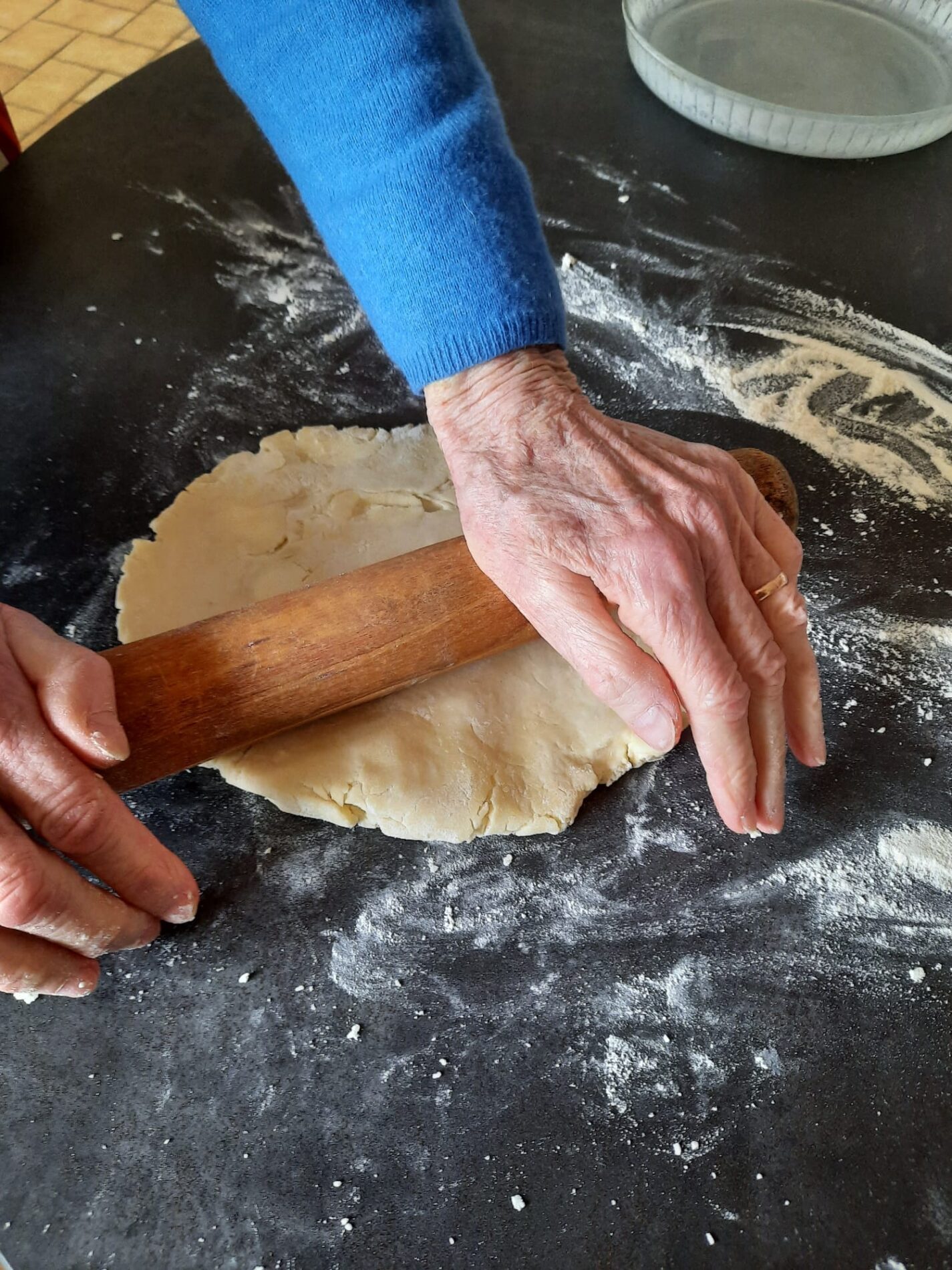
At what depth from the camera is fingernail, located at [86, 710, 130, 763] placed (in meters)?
1.02

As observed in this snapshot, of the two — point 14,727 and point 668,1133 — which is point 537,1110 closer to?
point 668,1133

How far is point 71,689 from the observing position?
1.03 meters

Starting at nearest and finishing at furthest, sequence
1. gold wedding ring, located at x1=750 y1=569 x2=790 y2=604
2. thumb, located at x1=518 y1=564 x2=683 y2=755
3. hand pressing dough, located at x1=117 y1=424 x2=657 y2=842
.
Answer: thumb, located at x1=518 y1=564 x2=683 y2=755 → gold wedding ring, located at x1=750 y1=569 x2=790 y2=604 → hand pressing dough, located at x1=117 y1=424 x2=657 y2=842

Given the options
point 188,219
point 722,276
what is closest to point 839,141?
point 722,276

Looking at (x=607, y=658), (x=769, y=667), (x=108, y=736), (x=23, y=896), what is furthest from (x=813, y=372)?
(x=23, y=896)

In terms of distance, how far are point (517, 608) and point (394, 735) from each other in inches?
11.2

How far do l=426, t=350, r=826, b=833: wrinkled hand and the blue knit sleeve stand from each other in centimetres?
8

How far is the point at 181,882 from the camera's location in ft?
3.65

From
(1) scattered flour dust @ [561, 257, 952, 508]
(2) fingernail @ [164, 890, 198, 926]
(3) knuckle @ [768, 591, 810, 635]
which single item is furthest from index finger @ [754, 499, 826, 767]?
(2) fingernail @ [164, 890, 198, 926]

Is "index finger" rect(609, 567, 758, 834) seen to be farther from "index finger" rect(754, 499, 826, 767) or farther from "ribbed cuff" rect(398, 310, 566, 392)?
"ribbed cuff" rect(398, 310, 566, 392)

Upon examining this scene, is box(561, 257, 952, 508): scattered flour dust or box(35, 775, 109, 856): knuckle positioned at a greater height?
box(35, 775, 109, 856): knuckle

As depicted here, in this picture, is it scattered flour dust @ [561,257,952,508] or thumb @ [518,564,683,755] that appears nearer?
A: thumb @ [518,564,683,755]

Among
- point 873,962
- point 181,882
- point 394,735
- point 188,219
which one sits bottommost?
point 873,962

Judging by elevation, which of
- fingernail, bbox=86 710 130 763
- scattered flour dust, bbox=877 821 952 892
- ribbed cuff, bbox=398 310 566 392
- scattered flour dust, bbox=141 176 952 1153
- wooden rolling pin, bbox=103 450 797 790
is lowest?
scattered flour dust, bbox=877 821 952 892
